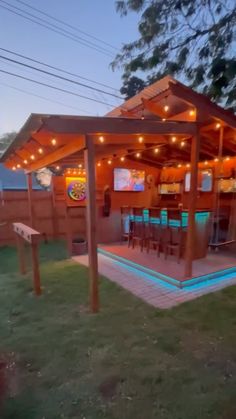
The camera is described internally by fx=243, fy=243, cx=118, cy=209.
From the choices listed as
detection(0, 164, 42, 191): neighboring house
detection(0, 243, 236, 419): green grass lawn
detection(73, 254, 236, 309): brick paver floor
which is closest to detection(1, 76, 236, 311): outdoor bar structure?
detection(73, 254, 236, 309): brick paver floor

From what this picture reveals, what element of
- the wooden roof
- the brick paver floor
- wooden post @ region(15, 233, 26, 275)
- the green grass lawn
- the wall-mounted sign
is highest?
the wooden roof

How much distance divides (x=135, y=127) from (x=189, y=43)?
6.23 meters

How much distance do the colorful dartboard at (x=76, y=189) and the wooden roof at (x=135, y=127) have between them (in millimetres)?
1098

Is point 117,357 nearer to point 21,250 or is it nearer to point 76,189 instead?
point 21,250

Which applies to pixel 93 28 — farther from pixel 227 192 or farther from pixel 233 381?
pixel 233 381

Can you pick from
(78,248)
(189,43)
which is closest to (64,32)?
(189,43)

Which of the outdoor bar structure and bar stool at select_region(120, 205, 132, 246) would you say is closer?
the outdoor bar structure

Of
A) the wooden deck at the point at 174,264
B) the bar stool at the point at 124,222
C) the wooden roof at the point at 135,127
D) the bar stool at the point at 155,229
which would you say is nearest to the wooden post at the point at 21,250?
the wooden roof at the point at 135,127

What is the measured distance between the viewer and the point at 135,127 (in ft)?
10.8

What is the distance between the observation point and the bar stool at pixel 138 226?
5.92 metres

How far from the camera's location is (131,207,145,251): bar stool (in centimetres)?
592

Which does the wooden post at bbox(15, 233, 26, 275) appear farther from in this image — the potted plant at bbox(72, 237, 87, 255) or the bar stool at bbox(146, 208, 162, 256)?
the bar stool at bbox(146, 208, 162, 256)

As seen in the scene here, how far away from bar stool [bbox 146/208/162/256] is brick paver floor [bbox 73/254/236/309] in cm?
98

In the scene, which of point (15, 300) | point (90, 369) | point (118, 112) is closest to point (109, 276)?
point (15, 300)
